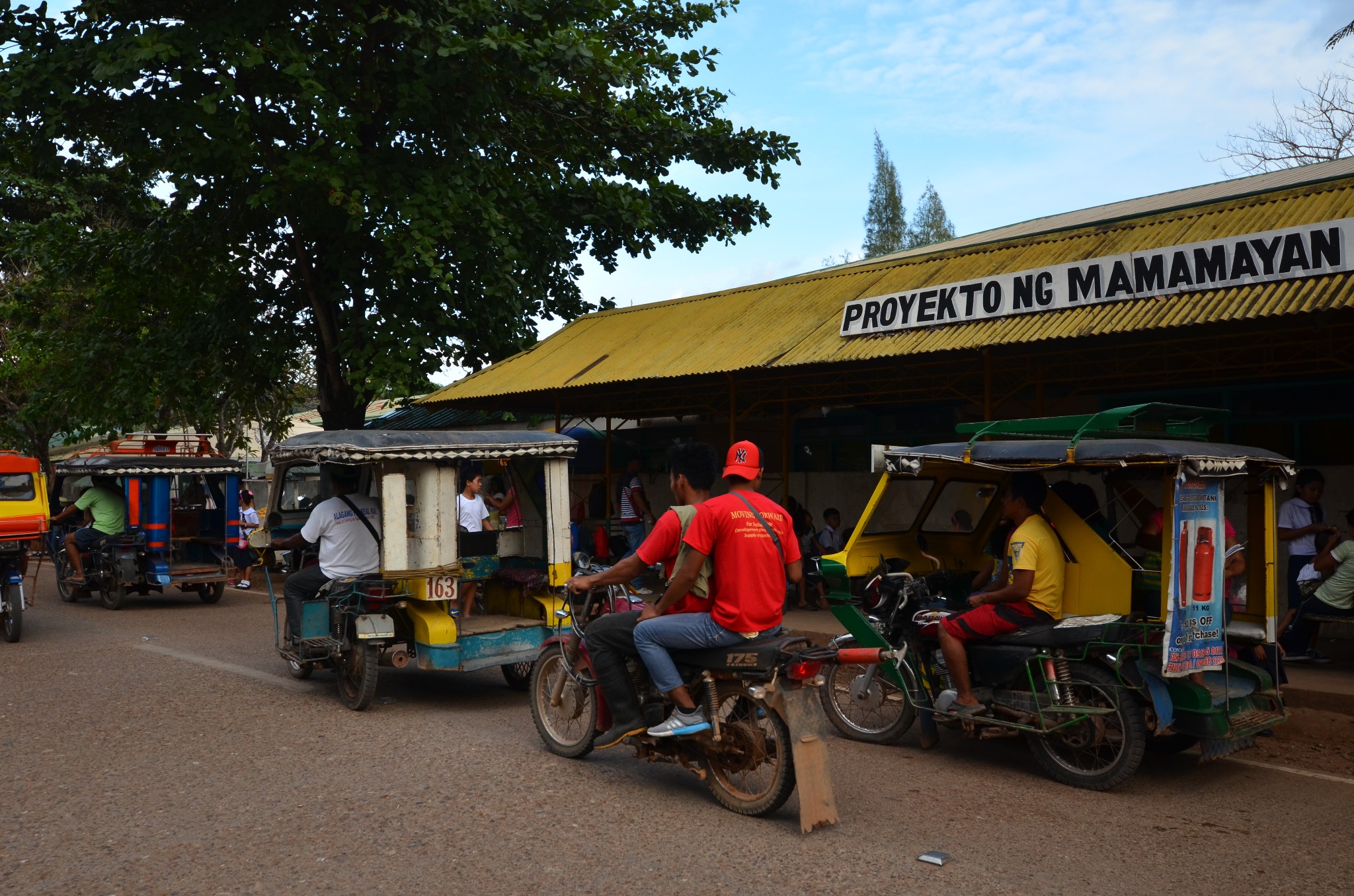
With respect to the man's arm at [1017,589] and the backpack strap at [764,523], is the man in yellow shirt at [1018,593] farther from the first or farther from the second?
the backpack strap at [764,523]

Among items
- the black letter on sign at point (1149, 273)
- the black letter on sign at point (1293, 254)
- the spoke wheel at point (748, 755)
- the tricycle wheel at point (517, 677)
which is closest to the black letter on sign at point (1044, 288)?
the black letter on sign at point (1149, 273)

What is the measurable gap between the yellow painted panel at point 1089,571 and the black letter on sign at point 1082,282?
15.8 ft

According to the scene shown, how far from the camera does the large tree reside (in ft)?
49.8

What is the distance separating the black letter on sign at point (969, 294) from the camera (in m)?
11.7

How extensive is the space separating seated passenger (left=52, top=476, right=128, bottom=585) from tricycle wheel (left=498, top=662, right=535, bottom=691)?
8887 millimetres

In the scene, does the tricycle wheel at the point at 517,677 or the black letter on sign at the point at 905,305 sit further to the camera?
the black letter on sign at the point at 905,305

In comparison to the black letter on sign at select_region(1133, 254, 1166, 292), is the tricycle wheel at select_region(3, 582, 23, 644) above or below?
below

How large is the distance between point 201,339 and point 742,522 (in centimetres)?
1696

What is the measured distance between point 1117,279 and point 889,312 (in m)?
2.62

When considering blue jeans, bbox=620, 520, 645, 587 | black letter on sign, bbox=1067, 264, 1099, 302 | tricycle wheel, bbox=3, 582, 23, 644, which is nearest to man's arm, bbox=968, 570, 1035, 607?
black letter on sign, bbox=1067, 264, 1099, 302

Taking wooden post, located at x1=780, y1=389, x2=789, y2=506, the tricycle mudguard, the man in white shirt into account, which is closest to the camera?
the tricycle mudguard

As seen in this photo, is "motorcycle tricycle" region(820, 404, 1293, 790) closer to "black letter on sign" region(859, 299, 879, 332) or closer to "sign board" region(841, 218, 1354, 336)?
"sign board" region(841, 218, 1354, 336)

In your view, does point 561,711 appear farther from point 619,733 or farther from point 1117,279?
point 1117,279

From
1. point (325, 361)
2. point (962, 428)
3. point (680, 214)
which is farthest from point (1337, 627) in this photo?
point (325, 361)
